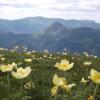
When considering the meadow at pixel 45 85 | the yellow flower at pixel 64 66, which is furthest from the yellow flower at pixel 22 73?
the yellow flower at pixel 64 66

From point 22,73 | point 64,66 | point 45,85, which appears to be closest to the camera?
point 22,73

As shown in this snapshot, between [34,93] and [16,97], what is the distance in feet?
4.98

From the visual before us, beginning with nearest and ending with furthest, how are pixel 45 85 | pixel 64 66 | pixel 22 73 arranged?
pixel 22 73 < pixel 64 66 < pixel 45 85

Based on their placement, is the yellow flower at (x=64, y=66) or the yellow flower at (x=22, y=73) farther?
the yellow flower at (x=64, y=66)

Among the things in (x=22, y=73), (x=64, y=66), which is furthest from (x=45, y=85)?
(x=22, y=73)

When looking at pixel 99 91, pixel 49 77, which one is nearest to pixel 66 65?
pixel 99 91

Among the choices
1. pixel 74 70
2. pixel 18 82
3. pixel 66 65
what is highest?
pixel 66 65

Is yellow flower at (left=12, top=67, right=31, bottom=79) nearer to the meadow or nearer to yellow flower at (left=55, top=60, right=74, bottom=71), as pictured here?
the meadow

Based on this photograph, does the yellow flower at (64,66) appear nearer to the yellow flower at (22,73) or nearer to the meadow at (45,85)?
the meadow at (45,85)

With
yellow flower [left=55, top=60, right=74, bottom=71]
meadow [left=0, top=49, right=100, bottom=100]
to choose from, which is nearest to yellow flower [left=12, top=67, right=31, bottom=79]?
meadow [left=0, top=49, right=100, bottom=100]

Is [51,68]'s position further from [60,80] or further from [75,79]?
[60,80]

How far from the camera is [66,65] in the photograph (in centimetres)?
652

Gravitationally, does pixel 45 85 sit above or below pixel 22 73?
below

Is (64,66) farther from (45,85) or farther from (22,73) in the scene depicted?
(45,85)
